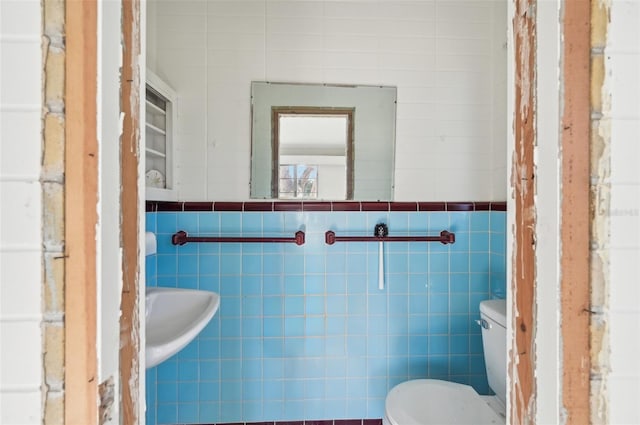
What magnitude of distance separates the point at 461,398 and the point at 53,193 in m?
1.40

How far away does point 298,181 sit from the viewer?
1.46m

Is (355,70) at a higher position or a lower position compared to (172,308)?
higher

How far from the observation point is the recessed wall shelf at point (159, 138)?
1236 mm

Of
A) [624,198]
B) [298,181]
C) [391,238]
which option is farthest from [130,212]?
[391,238]

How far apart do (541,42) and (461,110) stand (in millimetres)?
1118

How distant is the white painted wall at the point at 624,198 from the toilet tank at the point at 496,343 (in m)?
0.71

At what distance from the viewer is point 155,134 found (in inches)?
52.3

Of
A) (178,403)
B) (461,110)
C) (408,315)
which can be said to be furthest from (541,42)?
(178,403)

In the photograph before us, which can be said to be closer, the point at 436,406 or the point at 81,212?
the point at 81,212

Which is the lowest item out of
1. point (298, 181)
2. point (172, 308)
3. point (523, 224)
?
point (172, 308)

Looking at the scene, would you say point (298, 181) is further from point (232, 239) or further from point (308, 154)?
point (232, 239)

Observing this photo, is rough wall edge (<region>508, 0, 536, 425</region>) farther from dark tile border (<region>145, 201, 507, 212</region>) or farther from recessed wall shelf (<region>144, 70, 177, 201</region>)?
recessed wall shelf (<region>144, 70, 177, 201</region>)

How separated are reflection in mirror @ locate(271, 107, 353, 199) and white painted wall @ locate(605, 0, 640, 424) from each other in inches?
42.2
